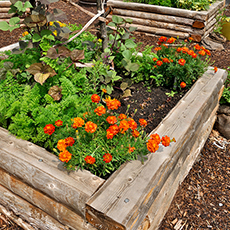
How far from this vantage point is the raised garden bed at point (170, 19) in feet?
16.4

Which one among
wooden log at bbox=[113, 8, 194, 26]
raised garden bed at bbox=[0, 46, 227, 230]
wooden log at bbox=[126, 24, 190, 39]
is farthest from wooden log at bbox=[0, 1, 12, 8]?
raised garden bed at bbox=[0, 46, 227, 230]

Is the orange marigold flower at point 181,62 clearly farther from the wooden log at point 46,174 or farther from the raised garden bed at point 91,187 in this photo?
the wooden log at point 46,174

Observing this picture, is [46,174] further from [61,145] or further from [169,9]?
[169,9]

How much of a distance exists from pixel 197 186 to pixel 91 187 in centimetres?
166

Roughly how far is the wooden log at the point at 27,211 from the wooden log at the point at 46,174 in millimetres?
329

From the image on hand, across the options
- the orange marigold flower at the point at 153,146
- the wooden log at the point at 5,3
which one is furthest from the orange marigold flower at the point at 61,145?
the wooden log at the point at 5,3

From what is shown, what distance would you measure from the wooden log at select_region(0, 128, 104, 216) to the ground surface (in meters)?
0.85

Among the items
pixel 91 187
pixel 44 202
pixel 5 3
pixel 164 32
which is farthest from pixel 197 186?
pixel 5 3

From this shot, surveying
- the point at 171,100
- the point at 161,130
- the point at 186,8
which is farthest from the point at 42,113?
the point at 186,8

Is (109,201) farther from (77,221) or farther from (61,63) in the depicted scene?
(61,63)

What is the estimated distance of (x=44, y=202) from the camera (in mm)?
1884

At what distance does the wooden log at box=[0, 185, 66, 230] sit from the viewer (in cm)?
200

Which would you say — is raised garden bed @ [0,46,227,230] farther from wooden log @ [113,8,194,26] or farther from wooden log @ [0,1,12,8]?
wooden log @ [0,1,12,8]

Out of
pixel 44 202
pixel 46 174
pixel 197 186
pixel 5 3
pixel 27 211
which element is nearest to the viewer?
pixel 46 174
